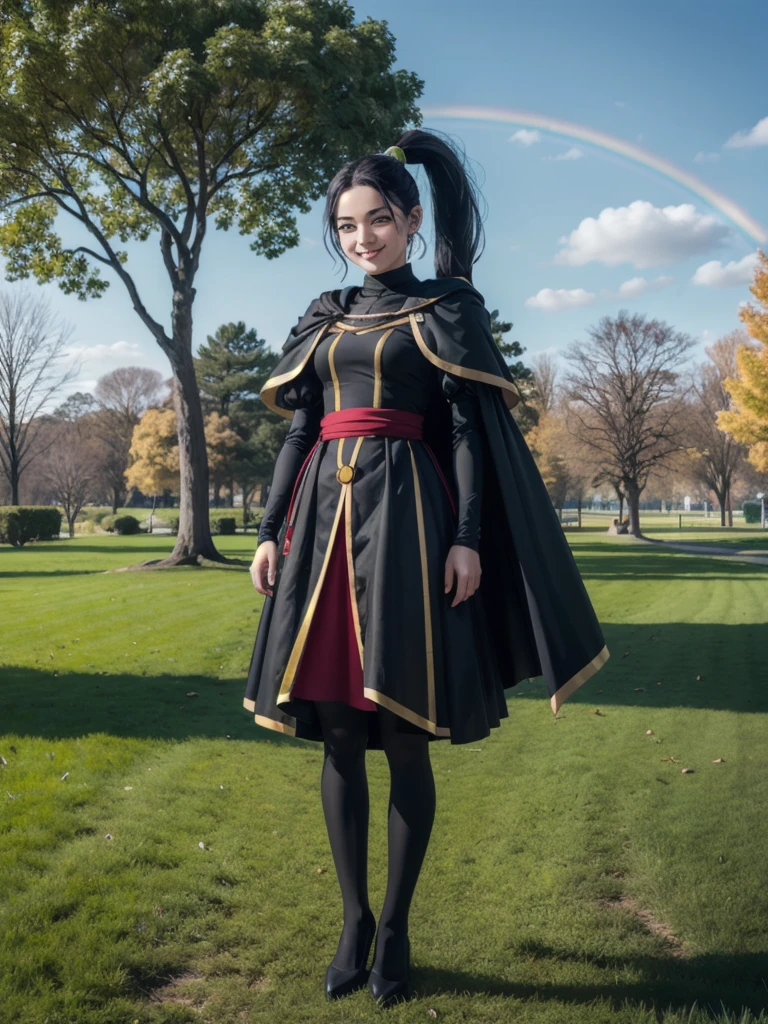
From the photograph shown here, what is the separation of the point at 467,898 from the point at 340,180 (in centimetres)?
270

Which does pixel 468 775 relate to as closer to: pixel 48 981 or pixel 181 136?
pixel 48 981

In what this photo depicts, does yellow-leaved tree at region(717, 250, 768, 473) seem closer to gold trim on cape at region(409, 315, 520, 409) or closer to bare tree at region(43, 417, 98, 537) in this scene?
gold trim on cape at region(409, 315, 520, 409)

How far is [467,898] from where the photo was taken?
3.47 m

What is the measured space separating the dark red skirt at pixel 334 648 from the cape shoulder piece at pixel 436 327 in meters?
0.56

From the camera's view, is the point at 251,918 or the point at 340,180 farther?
the point at 251,918

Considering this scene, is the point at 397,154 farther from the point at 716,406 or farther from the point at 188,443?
the point at 716,406

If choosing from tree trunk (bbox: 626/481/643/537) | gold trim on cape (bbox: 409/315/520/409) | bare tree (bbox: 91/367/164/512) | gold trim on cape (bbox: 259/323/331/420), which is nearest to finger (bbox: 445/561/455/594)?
gold trim on cape (bbox: 409/315/520/409)

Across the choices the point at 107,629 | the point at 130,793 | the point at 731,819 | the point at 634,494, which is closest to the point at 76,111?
the point at 107,629

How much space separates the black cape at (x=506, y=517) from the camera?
2.63 m

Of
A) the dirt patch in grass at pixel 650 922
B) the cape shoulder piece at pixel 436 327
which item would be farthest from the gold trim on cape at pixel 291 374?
the dirt patch in grass at pixel 650 922

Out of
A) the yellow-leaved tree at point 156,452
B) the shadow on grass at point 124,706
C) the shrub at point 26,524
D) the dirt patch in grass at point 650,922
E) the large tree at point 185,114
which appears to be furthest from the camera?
the yellow-leaved tree at point 156,452

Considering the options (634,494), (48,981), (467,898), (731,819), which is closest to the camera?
(48,981)

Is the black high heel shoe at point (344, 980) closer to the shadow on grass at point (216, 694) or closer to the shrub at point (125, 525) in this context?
the shadow on grass at point (216, 694)

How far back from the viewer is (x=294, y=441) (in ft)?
9.64
